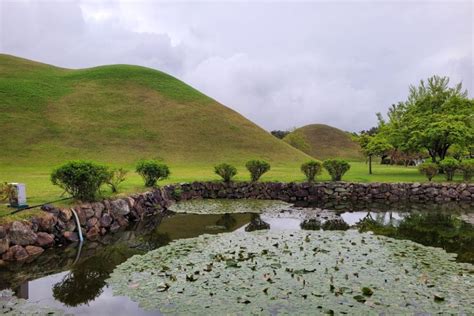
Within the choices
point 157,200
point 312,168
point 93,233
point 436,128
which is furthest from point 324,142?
point 93,233

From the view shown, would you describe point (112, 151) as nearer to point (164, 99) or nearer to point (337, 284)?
point (164, 99)

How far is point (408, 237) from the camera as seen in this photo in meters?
11.3

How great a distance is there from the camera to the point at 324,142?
8019cm

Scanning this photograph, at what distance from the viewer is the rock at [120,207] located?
42.1 feet

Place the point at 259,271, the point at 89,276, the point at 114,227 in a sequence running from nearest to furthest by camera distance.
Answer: the point at 259,271, the point at 89,276, the point at 114,227

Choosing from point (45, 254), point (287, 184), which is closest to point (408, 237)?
point (287, 184)

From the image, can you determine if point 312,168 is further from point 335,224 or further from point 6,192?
point 6,192

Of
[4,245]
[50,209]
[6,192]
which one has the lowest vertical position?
[4,245]

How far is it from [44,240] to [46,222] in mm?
493

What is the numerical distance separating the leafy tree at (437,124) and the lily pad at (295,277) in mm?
18545

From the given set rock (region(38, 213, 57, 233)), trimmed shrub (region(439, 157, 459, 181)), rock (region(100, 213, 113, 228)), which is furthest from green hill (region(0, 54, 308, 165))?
rock (region(38, 213, 57, 233))

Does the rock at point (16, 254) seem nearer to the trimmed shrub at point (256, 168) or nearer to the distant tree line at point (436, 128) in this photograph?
the trimmed shrub at point (256, 168)

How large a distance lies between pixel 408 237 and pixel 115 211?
9687 millimetres

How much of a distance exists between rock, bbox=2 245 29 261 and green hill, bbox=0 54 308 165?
23712 mm
